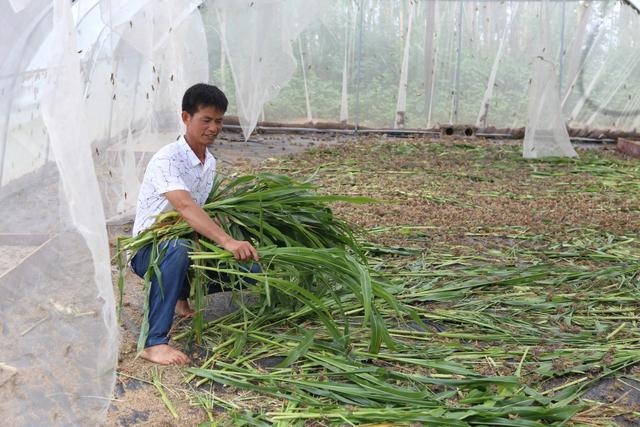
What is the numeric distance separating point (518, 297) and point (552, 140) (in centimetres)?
500

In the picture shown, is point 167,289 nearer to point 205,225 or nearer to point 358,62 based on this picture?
point 205,225

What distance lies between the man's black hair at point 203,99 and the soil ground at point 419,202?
3.14ft

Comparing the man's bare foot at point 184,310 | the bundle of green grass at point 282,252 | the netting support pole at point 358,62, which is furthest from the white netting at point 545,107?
the man's bare foot at point 184,310

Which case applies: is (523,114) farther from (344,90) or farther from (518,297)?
(518,297)

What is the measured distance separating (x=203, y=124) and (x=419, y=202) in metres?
3.10

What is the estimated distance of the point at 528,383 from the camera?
3.07 metres

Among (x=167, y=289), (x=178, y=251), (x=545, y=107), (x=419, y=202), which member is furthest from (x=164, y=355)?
(x=545, y=107)

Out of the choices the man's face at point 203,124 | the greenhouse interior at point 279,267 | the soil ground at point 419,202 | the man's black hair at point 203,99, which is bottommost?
the soil ground at point 419,202

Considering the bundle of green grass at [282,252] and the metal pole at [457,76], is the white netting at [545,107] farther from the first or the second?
the bundle of green grass at [282,252]

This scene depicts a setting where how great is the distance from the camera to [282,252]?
10.9 ft

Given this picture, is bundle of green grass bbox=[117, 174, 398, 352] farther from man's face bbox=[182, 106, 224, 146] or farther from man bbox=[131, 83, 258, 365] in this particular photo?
man's face bbox=[182, 106, 224, 146]

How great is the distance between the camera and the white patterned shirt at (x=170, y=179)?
3424 millimetres

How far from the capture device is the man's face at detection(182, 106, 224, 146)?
11.4 ft

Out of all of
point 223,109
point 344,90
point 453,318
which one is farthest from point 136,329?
point 344,90
